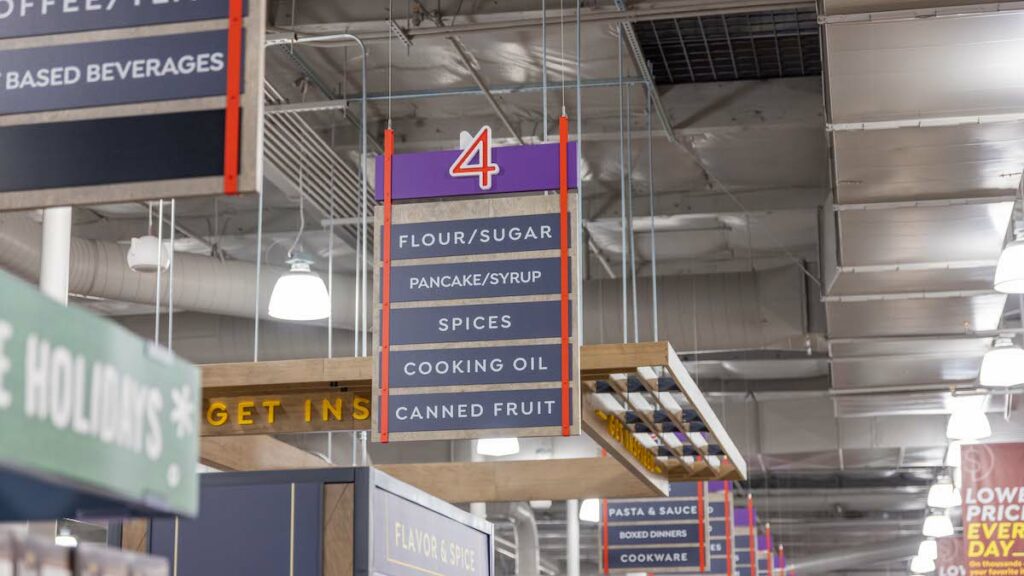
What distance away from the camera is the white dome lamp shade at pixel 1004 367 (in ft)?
41.3

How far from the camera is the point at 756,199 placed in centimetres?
1512

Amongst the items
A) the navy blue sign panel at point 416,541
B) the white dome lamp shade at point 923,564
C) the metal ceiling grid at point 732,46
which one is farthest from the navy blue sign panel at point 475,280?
the white dome lamp shade at point 923,564

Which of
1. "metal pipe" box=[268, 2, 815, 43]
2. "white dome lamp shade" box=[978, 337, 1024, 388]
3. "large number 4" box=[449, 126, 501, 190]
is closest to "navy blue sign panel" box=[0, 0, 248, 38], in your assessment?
"large number 4" box=[449, 126, 501, 190]

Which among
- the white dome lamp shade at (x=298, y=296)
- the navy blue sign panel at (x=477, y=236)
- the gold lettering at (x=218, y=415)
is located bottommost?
the gold lettering at (x=218, y=415)

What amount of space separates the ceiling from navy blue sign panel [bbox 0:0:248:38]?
465 cm

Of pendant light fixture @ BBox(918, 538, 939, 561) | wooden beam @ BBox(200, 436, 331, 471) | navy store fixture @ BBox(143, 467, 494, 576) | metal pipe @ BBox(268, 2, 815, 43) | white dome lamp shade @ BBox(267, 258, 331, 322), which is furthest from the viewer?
pendant light fixture @ BBox(918, 538, 939, 561)

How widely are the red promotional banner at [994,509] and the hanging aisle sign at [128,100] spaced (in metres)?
13.9

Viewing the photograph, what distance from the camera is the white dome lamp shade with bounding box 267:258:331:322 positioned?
34.4 ft

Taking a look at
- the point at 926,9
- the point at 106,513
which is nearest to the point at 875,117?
the point at 926,9

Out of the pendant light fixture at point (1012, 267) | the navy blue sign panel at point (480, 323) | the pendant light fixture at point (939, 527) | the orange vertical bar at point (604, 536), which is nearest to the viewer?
the navy blue sign panel at point (480, 323)

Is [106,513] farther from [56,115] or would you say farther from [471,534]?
[471,534]

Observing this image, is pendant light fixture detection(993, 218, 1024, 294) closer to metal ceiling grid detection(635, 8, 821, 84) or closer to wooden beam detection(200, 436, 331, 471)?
metal ceiling grid detection(635, 8, 821, 84)

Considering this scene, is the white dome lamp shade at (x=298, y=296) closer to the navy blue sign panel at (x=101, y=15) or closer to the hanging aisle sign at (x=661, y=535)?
the hanging aisle sign at (x=661, y=535)

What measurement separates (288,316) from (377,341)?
12.6 feet
